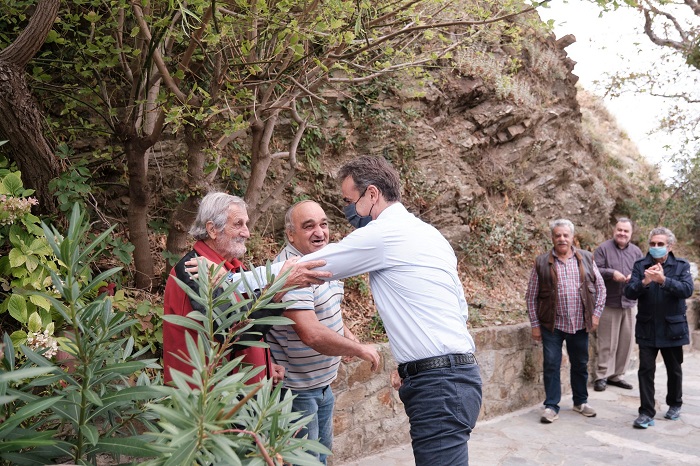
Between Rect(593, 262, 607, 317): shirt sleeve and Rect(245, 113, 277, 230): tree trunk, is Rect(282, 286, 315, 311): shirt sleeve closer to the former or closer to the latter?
Rect(245, 113, 277, 230): tree trunk

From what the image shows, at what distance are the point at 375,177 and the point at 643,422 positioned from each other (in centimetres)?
490

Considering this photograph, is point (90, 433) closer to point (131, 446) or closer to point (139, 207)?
point (131, 446)

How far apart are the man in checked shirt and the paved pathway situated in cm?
27

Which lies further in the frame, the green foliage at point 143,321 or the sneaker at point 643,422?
the sneaker at point 643,422

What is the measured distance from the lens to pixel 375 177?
10.5ft

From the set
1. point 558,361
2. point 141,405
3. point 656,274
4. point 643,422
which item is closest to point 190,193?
point 141,405

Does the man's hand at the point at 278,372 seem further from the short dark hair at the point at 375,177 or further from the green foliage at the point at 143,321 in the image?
the green foliage at the point at 143,321

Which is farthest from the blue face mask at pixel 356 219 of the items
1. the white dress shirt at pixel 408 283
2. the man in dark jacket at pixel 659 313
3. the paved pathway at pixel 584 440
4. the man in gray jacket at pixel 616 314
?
the man in gray jacket at pixel 616 314

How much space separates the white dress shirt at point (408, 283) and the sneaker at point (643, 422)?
14.5ft

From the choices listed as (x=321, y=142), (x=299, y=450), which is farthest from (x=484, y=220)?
(x=299, y=450)

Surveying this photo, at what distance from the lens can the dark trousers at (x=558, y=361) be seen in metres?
6.78

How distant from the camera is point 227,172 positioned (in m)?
6.04

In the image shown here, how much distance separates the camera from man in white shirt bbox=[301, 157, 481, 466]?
112 inches

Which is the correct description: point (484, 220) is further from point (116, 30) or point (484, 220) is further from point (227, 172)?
point (116, 30)
